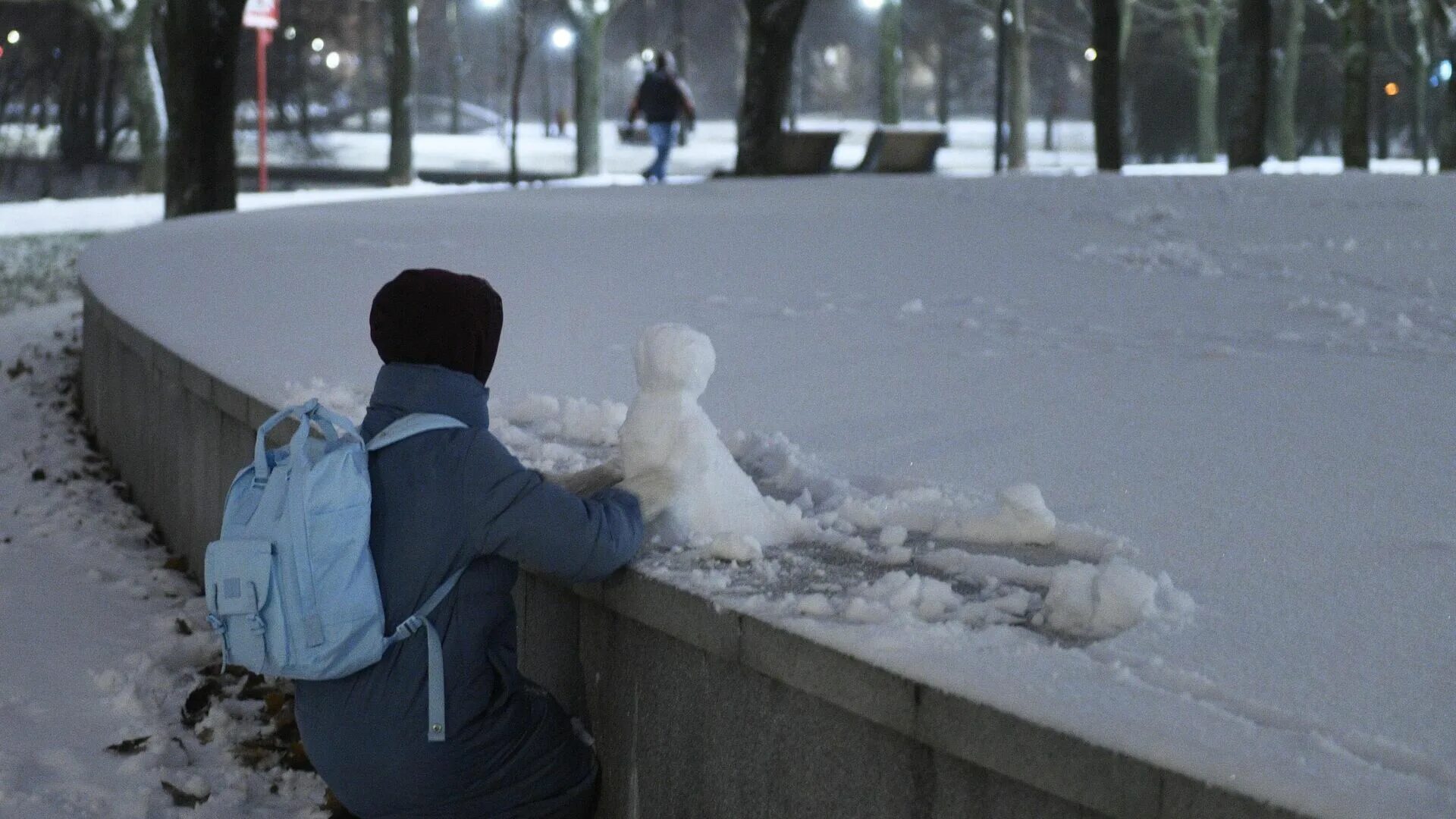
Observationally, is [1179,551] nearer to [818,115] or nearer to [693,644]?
[693,644]

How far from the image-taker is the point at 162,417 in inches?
268

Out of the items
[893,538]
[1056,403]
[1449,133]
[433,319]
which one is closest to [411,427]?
[433,319]

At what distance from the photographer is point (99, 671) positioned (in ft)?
16.6

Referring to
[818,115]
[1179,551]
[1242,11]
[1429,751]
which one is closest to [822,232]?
[1179,551]

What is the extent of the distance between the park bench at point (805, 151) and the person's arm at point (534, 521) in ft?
57.0

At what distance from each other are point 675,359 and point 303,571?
0.88 m

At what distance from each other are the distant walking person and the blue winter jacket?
17503mm

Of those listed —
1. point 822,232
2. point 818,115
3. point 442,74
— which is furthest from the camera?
point 442,74

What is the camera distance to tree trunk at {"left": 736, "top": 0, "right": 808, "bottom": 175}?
1938 centimetres

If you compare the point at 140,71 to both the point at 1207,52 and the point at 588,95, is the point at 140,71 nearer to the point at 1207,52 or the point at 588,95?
the point at 588,95

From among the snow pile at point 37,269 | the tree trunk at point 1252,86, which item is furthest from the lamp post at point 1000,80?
the snow pile at point 37,269

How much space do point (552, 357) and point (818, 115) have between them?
64.2m

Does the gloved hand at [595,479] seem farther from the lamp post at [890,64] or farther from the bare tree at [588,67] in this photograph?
the lamp post at [890,64]

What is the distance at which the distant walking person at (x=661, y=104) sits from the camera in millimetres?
20688
